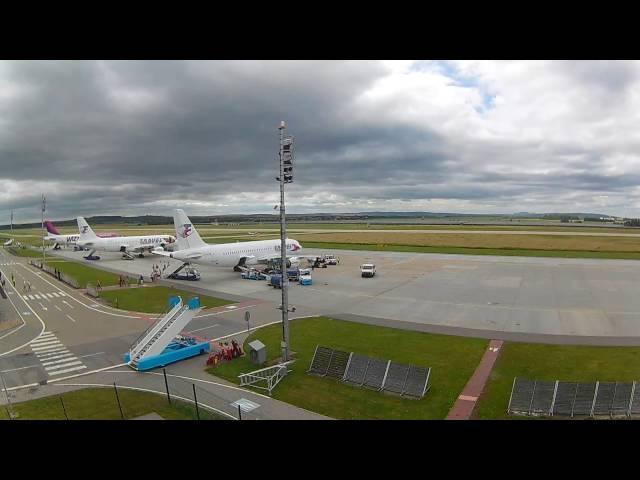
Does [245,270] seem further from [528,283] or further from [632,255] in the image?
[632,255]

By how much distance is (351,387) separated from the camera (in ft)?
69.0

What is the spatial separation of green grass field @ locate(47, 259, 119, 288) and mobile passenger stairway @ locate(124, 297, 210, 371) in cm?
3324

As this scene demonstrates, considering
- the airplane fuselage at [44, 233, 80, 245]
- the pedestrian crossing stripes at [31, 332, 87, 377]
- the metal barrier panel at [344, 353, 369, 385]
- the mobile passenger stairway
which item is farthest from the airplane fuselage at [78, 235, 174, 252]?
the metal barrier panel at [344, 353, 369, 385]

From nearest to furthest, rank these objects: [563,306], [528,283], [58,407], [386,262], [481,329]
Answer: [58,407], [481,329], [563,306], [528,283], [386,262]

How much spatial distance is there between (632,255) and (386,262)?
47.6 metres

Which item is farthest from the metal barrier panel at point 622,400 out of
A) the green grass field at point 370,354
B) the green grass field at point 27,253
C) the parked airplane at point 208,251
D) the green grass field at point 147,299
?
the green grass field at point 27,253

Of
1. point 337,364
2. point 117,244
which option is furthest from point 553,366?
point 117,244

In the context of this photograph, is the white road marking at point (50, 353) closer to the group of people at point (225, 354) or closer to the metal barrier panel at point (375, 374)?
the group of people at point (225, 354)

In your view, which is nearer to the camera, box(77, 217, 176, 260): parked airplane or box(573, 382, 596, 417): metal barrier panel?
box(573, 382, 596, 417): metal barrier panel

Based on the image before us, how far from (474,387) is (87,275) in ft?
210

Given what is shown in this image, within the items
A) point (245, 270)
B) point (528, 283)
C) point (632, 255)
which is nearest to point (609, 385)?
point (528, 283)

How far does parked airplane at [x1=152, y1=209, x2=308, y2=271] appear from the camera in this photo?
54344 mm

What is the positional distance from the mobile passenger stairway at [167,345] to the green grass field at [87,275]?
109 feet

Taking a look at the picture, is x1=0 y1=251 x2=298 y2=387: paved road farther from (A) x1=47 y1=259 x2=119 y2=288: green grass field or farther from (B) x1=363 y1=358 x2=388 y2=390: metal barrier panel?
(B) x1=363 y1=358 x2=388 y2=390: metal barrier panel
